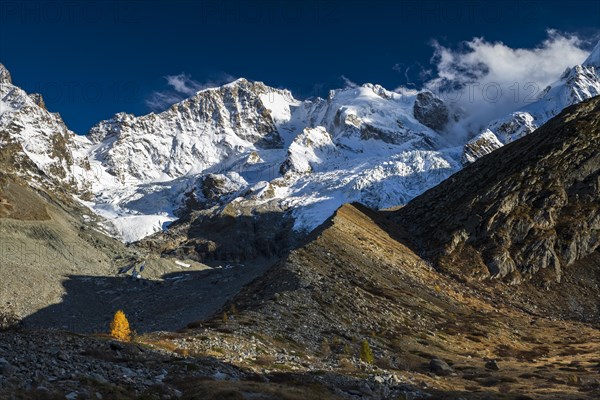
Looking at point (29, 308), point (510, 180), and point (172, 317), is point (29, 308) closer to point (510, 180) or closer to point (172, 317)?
point (172, 317)

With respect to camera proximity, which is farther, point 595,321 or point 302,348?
point 595,321

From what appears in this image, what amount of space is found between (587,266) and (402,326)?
5671 centimetres

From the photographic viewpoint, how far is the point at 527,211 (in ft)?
339

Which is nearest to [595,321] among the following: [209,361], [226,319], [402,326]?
[402,326]

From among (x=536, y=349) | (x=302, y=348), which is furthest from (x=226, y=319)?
(x=536, y=349)

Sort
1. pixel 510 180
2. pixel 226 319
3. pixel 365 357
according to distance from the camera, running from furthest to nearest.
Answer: pixel 510 180, pixel 226 319, pixel 365 357

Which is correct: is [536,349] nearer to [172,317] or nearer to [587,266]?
[587,266]

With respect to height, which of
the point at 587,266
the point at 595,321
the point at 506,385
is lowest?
the point at 506,385

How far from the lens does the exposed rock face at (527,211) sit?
94.2 meters

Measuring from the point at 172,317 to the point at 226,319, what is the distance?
87.5m

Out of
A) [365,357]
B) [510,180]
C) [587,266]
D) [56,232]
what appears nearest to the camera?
[365,357]

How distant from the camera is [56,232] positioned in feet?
642

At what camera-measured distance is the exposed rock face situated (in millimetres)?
94250

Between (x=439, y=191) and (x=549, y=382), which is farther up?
(x=439, y=191)
